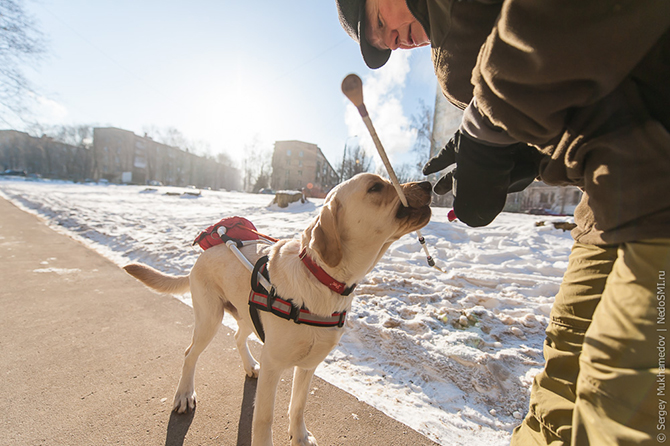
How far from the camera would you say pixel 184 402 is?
2.04 meters

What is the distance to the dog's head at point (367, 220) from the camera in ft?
5.77

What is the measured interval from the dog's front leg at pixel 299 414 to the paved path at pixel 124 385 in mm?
105

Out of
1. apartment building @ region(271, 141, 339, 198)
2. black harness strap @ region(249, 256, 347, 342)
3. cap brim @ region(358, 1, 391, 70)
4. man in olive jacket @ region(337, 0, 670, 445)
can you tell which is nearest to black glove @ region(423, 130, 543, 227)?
man in olive jacket @ region(337, 0, 670, 445)

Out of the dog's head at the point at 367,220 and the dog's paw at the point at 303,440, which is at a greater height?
the dog's head at the point at 367,220

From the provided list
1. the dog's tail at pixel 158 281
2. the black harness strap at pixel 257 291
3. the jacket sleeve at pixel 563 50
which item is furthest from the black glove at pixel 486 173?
the dog's tail at pixel 158 281

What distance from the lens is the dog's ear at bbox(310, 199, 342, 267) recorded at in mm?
1658

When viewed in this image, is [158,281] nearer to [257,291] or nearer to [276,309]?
[257,291]

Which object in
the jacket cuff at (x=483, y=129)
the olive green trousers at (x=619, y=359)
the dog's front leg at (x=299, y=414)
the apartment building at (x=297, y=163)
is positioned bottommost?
the dog's front leg at (x=299, y=414)

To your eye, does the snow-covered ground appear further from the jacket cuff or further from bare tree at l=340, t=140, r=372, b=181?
bare tree at l=340, t=140, r=372, b=181

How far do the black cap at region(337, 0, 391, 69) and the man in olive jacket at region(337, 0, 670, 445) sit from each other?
2.34 feet

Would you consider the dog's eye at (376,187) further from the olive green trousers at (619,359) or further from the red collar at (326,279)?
the olive green trousers at (619,359)

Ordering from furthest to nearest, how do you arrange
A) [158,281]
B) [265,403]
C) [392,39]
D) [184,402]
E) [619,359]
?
[158,281]
[184,402]
[265,403]
[392,39]
[619,359]

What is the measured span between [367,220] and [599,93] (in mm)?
1221

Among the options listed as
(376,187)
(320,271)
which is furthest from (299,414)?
(376,187)
